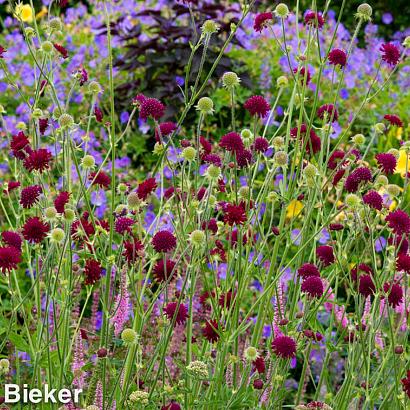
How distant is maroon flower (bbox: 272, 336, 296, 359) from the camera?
2.18 metres

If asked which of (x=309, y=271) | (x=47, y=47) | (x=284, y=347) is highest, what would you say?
(x=47, y=47)

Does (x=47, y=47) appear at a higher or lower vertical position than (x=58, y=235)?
higher

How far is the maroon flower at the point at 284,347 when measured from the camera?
2.18m

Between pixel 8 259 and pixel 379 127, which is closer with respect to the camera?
pixel 8 259

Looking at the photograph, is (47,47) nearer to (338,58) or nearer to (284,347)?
(338,58)

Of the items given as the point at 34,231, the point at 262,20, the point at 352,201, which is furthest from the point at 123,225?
the point at 262,20

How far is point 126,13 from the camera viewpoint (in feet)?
21.2

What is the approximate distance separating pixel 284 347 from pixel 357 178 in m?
0.50

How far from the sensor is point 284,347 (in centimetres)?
218

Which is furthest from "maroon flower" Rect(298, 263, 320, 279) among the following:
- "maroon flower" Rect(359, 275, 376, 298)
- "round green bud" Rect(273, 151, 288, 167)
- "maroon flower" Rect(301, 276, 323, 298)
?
"round green bud" Rect(273, 151, 288, 167)

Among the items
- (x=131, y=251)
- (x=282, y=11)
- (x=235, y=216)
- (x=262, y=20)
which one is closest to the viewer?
(x=235, y=216)

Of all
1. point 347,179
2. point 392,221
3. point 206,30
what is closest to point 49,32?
point 206,30

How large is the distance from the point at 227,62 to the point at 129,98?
2.15 ft

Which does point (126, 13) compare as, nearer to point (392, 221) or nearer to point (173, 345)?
point (173, 345)
